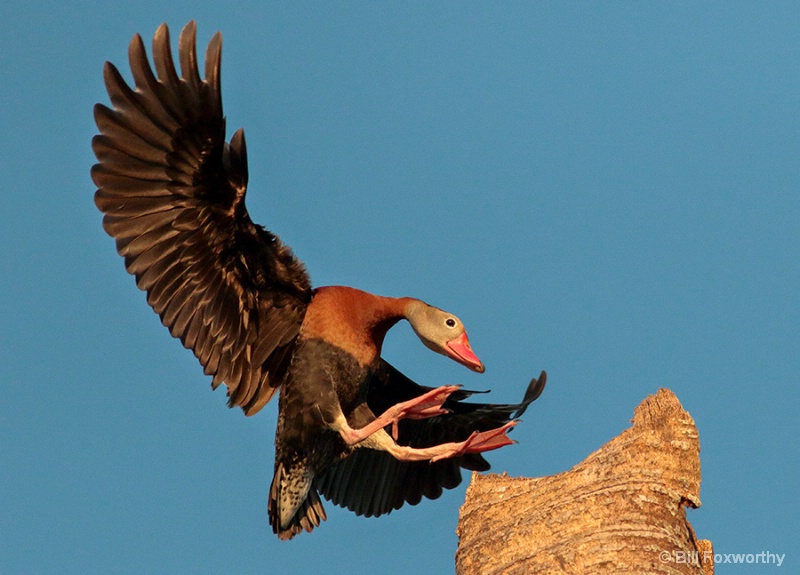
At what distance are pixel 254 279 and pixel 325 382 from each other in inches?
35.2

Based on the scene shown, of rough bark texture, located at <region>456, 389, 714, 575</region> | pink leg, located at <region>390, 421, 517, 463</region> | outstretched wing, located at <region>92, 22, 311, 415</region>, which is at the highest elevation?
outstretched wing, located at <region>92, 22, 311, 415</region>

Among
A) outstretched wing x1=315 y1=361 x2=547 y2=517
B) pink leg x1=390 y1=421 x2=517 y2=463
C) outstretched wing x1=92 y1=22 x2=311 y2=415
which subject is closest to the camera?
outstretched wing x1=92 y1=22 x2=311 y2=415

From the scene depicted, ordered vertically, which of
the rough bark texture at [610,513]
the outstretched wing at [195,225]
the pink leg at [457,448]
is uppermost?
the outstretched wing at [195,225]

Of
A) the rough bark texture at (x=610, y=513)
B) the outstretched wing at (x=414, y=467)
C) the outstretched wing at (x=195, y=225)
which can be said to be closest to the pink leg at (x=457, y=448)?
the rough bark texture at (x=610, y=513)

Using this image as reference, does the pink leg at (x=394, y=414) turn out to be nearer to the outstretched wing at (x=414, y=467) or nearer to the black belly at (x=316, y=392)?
the black belly at (x=316, y=392)

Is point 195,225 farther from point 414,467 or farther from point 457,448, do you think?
point 414,467

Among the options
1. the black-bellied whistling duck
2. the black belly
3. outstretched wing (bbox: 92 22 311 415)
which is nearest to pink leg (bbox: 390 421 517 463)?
the black-bellied whistling duck

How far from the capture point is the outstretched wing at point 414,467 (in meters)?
8.35

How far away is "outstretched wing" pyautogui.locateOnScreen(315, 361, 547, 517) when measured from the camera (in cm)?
835

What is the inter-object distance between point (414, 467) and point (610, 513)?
2.93 metres

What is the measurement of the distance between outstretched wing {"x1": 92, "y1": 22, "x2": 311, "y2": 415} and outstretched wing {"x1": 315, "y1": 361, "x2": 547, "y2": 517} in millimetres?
1287

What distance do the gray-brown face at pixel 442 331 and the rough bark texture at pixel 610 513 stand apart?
140 centimetres

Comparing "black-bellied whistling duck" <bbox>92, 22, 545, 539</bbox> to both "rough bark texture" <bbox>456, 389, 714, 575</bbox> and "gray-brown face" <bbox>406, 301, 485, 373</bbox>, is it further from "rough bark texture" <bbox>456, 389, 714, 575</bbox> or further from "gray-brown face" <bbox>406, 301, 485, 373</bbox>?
"rough bark texture" <bbox>456, 389, 714, 575</bbox>

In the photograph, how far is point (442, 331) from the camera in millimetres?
7613
